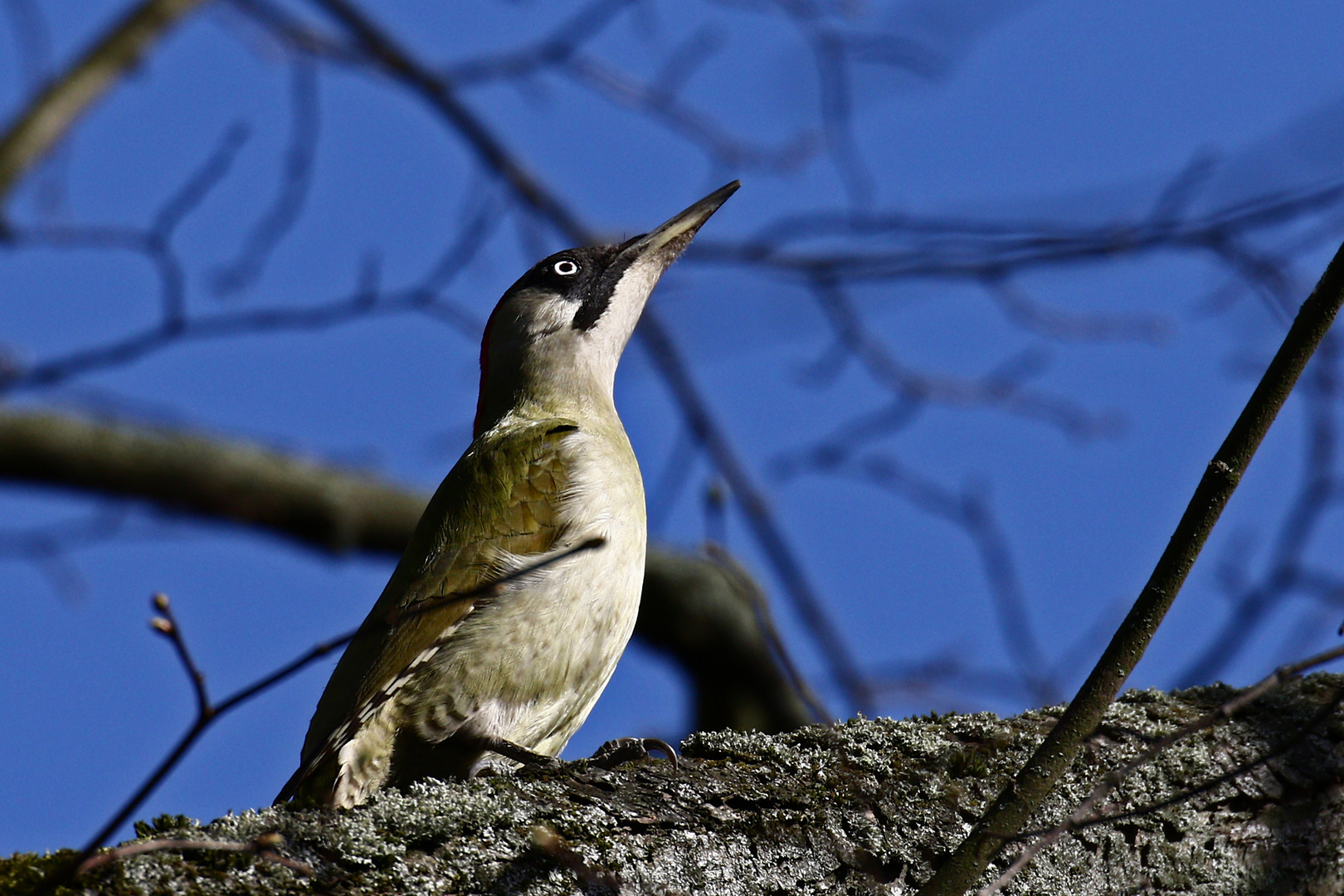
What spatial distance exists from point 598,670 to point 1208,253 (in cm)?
324

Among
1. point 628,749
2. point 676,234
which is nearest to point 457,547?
A: point 628,749

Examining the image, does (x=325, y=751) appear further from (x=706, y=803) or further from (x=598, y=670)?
(x=706, y=803)

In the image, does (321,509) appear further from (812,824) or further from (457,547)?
(812,824)

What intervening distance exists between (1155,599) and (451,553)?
86.0 inches

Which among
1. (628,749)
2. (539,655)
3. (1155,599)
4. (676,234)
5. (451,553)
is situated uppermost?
(676,234)

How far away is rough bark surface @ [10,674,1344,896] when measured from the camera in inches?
84.9

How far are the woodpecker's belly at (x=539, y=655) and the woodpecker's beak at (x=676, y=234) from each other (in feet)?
6.20

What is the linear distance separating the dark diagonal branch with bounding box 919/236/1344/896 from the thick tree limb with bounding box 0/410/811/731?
178 inches

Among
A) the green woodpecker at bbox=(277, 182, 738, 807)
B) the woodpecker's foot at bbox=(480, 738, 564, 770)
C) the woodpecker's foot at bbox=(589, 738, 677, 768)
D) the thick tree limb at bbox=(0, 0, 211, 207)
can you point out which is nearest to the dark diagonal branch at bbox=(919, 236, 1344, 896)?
the woodpecker's foot at bbox=(589, 738, 677, 768)

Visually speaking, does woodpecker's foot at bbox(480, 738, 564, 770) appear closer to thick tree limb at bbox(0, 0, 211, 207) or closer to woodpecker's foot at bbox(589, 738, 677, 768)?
woodpecker's foot at bbox(589, 738, 677, 768)

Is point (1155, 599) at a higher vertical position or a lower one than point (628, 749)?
lower

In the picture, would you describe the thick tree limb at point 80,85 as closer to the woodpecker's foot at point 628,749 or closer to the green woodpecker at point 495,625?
the green woodpecker at point 495,625

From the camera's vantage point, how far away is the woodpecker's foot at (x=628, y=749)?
9.61ft

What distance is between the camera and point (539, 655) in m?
3.45
